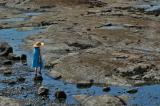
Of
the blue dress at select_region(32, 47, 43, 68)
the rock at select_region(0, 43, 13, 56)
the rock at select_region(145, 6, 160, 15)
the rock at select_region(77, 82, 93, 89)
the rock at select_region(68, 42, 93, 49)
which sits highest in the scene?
the blue dress at select_region(32, 47, 43, 68)

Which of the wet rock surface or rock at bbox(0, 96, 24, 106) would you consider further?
rock at bbox(0, 96, 24, 106)

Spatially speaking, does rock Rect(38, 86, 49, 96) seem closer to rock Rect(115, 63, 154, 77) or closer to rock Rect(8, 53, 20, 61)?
rock Rect(115, 63, 154, 77)

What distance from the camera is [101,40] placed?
39656 millimetres

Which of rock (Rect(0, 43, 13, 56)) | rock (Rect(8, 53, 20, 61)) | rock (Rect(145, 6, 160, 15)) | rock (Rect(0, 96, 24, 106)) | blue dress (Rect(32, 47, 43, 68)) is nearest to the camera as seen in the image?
rock (Rect(0, 96, 24, 106))

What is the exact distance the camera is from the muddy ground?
29.1 m

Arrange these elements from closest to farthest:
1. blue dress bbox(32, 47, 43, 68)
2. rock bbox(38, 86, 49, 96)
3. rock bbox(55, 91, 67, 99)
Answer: rock bbox(55, 91, 67, 99)
rock bbox(38, 86, 49, 96)
blue dress bbox(32, 47, 43, 68)

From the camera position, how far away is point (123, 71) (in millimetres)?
29141

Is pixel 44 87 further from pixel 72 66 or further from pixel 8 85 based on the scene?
pixel 72 66

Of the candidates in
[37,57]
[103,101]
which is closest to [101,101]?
[103,101]

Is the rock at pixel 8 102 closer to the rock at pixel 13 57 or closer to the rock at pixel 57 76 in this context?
the rock at pixel 57 76

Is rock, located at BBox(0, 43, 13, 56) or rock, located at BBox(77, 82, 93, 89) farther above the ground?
rock, located at BBox(0, 43, 13, 56)

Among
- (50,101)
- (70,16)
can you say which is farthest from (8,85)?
(70,16)

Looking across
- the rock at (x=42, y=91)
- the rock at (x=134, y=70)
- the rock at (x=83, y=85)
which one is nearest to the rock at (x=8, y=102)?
the rock at (x=42, y=91)

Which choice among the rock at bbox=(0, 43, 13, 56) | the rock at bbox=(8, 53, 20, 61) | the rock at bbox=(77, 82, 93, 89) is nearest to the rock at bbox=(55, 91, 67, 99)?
the rock at bbox=(77, 82, 93, 89)
